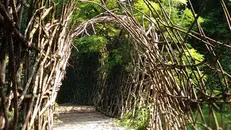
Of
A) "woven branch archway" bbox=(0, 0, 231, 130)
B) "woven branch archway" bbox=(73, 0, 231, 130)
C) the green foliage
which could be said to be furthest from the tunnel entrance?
"woven branch archway" bbox=(0, 0, 231, 130)

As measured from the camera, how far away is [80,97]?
28.4 ft

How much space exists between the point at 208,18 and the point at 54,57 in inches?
270

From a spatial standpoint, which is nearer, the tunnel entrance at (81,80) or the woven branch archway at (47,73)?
the woven branch archway at (47,73)

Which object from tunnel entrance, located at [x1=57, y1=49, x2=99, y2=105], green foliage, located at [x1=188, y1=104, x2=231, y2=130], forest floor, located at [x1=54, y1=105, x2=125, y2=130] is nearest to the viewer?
green foliage, located at [x1=188, y1=104, x2=231, y2=130]

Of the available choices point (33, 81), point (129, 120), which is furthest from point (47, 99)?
point (129, 120)

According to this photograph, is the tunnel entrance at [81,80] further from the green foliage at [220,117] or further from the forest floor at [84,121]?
the green foliage at [220,117]

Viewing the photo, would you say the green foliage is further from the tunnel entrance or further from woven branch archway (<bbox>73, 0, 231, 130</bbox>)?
the tunnel entrance

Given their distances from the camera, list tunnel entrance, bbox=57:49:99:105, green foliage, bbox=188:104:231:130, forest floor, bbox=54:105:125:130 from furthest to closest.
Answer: tunnel entrance, bbox=57:49:99:105 < forest floor, bbox=54:105:125:130 < green foliage, bbox=188:104:231:130

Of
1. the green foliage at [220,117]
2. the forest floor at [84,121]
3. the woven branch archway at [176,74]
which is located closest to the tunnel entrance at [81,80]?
the forest floor at [84,121]

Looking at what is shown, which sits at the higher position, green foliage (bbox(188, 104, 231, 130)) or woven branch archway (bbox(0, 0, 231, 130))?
woven branch archway (bbox(0, 0, 231, 130))

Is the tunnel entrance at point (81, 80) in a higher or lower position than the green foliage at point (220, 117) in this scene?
higher

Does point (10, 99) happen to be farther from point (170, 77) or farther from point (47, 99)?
point (170, 77)

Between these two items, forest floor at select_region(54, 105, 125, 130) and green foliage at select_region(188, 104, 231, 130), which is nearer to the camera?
green foliage at select_region(188, 104, 231, 130)

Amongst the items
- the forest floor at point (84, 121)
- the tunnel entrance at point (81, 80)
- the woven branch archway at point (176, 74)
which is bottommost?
the forest floor at point (84, 121)
